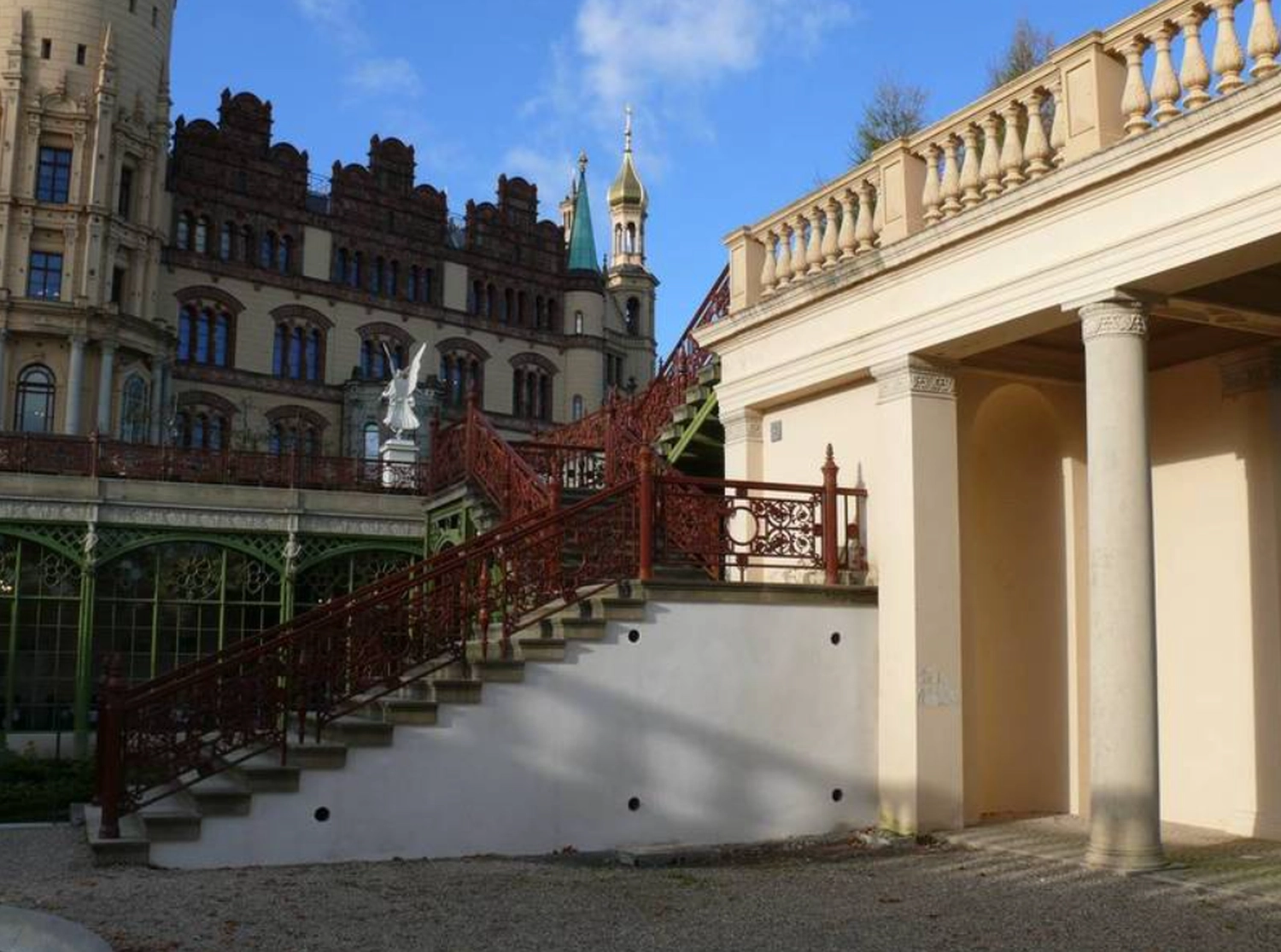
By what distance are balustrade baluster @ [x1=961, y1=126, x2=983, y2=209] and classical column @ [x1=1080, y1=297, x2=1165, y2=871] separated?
1.52m

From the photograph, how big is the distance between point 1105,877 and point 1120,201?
4473 millimetres

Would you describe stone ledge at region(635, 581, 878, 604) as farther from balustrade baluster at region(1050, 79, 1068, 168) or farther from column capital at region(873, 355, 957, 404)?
balustrade baluster at region(1050, 79, 1068, 168)

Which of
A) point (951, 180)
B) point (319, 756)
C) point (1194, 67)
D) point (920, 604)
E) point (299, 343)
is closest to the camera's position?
point (1194, 67)

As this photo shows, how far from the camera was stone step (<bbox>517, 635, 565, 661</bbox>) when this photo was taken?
32.7 feet

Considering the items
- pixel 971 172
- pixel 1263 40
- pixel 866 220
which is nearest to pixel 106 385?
pixel 866 220

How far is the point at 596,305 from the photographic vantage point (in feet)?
217

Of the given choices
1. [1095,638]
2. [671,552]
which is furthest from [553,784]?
[1095,638]

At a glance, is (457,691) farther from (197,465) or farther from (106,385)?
(106,385)

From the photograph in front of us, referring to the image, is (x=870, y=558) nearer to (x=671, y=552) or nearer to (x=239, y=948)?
(x=671, y=552)

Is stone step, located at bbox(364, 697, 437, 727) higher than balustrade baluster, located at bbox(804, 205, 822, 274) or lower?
lower

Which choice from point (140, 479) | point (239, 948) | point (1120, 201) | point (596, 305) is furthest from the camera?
point (596, 305)

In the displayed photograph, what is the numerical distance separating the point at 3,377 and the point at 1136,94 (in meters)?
44.9

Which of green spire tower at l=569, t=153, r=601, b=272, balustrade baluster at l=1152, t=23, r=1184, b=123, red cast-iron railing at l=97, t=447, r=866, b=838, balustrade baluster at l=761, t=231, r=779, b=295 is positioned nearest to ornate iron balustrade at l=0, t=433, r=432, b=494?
balustrade baluster at l=761, t=231, r=779, b=295

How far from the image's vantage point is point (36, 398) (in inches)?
1821
